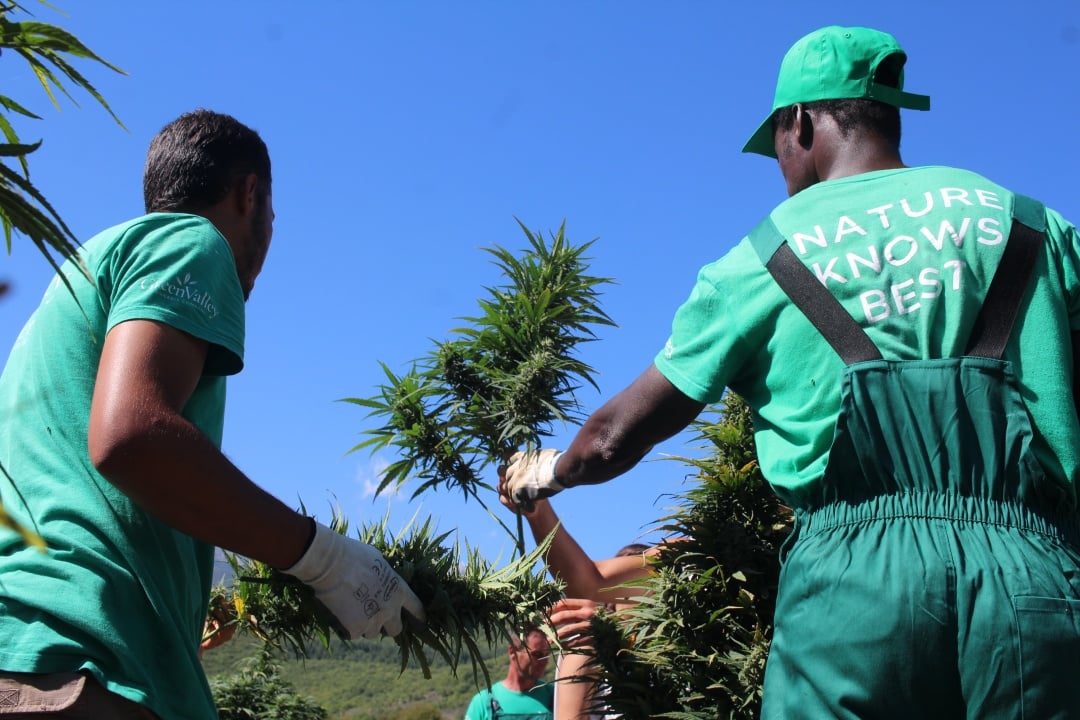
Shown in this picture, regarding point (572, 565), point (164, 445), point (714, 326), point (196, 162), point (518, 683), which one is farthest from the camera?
point (518, 683)

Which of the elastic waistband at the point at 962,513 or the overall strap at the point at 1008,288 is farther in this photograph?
the overall strap at the point at 1008,288

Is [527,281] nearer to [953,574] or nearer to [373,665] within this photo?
[953,574]

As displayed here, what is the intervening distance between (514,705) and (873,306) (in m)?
5.22

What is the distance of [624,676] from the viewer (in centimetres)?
333

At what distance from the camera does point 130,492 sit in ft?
6.67

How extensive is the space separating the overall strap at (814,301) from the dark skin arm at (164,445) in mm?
1284

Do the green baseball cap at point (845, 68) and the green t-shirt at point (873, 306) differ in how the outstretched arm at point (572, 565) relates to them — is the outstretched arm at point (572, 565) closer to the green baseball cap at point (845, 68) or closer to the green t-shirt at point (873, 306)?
the green t-shirt at point (873, 306)

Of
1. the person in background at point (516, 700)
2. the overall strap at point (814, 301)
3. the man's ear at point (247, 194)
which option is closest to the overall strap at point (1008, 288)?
the overall strap at point (814, 301)

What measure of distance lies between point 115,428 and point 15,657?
476mm

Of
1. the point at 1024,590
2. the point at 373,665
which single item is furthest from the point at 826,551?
the point at 373,665

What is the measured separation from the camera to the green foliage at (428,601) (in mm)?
2840

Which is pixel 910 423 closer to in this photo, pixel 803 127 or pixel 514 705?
pixel 803 127

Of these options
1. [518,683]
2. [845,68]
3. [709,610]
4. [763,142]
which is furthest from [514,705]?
[845,68]

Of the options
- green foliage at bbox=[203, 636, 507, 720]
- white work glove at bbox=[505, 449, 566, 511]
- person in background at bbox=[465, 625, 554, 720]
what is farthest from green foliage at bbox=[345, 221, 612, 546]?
green foliage at bbox=[203, 636, 507, 720]
